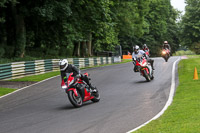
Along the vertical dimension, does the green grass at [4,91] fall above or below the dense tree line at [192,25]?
below

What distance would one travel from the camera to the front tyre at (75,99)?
10961 millimetres

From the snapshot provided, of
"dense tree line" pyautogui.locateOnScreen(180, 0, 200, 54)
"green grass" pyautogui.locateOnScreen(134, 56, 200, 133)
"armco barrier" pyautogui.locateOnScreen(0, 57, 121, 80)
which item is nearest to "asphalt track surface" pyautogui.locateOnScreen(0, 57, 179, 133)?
"green grass" pyautogui.locateOnScreen(134, 56, 200, 133)

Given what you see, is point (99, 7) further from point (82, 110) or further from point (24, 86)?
point (82, 110)

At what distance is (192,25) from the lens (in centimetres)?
7656

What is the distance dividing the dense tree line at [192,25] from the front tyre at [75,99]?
6728cm

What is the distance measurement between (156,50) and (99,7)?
52192 millimetres

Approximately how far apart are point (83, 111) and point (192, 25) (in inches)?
2744

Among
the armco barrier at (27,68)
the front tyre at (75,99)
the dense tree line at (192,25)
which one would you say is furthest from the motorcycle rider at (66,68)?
the dense tree line at (192,25)

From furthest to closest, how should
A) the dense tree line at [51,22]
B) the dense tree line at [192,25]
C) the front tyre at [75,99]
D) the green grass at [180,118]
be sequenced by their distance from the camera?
1. the dense tree line at [192,25]
2. the dense tree line at [51,22]
3. the front tyre at [75,99]
4. the green grass at [180,118]

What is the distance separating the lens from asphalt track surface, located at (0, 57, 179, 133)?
8414mm

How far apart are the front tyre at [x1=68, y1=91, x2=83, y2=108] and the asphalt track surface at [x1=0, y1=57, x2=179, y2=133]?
0.18 meters

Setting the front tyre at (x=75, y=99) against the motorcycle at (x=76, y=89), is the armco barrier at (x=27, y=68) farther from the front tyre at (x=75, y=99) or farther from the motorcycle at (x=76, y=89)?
the front tyre at (x=75, y=99)

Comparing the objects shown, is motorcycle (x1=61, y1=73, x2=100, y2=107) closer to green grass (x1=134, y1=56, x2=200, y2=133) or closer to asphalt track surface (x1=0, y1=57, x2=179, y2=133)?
asphalt track surface (x1=0, y1=57, x2=179, y2=133)

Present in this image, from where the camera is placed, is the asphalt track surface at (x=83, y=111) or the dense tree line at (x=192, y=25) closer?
the asphalt track surface at (x=83, y=111)
